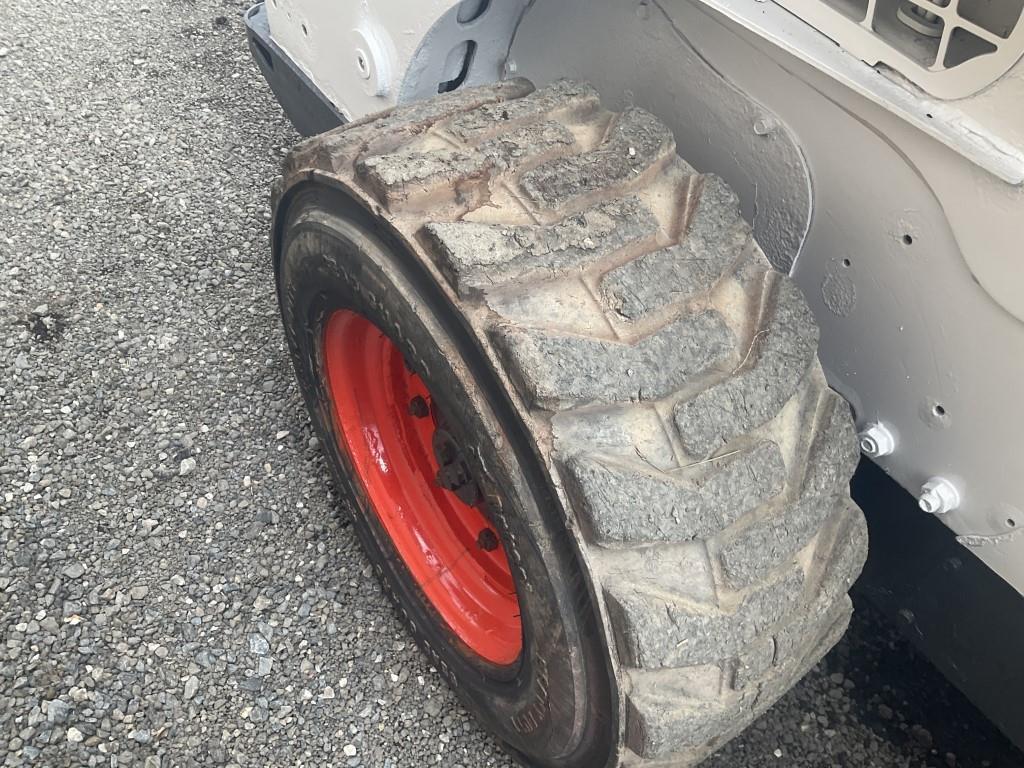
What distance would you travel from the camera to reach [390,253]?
1.14m

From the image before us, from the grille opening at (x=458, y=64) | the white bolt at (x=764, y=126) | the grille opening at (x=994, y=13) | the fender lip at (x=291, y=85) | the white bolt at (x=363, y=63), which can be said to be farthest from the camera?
the fender lip at (x=291, y=85)

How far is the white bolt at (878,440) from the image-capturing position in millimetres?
1188

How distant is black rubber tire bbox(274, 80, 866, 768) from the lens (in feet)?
3.19

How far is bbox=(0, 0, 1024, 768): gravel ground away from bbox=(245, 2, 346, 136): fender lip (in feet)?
1.22

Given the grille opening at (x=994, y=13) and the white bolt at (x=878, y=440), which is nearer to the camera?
the grille opening at (x=994, y=13)

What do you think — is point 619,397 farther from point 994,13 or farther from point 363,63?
point 363,63

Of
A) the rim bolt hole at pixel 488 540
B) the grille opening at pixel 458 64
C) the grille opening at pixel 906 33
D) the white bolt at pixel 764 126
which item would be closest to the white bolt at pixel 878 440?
the white bolt at pixel 764 126

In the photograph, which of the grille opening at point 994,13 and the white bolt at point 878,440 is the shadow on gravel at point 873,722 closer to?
the white bolt at point 878,440

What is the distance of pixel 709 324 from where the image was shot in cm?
102

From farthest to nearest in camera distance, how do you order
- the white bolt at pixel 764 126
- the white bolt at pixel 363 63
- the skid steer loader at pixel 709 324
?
the white bolt at pixel 363 63 < the white bolt at pixel 764 126 < the skid steer loader at pixel 709 324

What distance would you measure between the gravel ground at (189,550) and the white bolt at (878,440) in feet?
2.12

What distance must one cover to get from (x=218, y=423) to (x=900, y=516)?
4.62 ft

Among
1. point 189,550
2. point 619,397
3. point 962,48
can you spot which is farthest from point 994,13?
point 189,550

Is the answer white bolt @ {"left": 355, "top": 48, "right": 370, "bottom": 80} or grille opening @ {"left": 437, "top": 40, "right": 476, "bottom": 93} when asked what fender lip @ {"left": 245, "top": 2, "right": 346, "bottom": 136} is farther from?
grille opening @ {"left": 437, "top": 40, "right": 476, "bottom": 93}
